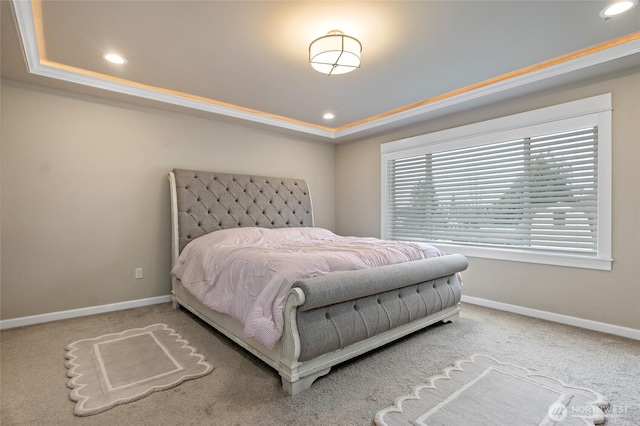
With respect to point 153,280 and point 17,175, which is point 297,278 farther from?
point 17,175

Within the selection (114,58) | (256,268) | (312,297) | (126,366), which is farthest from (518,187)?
(114,58)

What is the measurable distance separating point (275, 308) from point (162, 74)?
2.49 meters

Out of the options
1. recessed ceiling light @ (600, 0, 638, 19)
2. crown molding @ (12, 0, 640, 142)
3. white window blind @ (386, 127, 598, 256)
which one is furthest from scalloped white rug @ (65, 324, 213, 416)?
recessed ceiling light @ (600, 0, 638, 19)

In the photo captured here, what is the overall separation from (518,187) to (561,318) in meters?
1.32

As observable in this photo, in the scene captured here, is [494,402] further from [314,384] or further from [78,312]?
[78,312]

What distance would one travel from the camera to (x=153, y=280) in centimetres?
370

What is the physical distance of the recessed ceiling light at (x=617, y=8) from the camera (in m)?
2.03

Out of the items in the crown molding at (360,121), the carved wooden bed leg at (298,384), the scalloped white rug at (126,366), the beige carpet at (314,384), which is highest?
the crown molding at (360,121)

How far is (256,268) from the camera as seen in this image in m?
2.23

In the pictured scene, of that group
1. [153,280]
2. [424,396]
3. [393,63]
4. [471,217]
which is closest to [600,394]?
[424,396]

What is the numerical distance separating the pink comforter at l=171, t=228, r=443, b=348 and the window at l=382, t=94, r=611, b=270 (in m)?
1.03

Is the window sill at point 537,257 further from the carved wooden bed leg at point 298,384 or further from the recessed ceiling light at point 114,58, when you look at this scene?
the recessed ceiling light at point 114,58

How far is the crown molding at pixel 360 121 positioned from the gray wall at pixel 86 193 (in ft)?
1.10

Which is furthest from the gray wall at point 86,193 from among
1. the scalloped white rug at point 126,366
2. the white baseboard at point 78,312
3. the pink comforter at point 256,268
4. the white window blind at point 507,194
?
the white window blind at point 507,194
